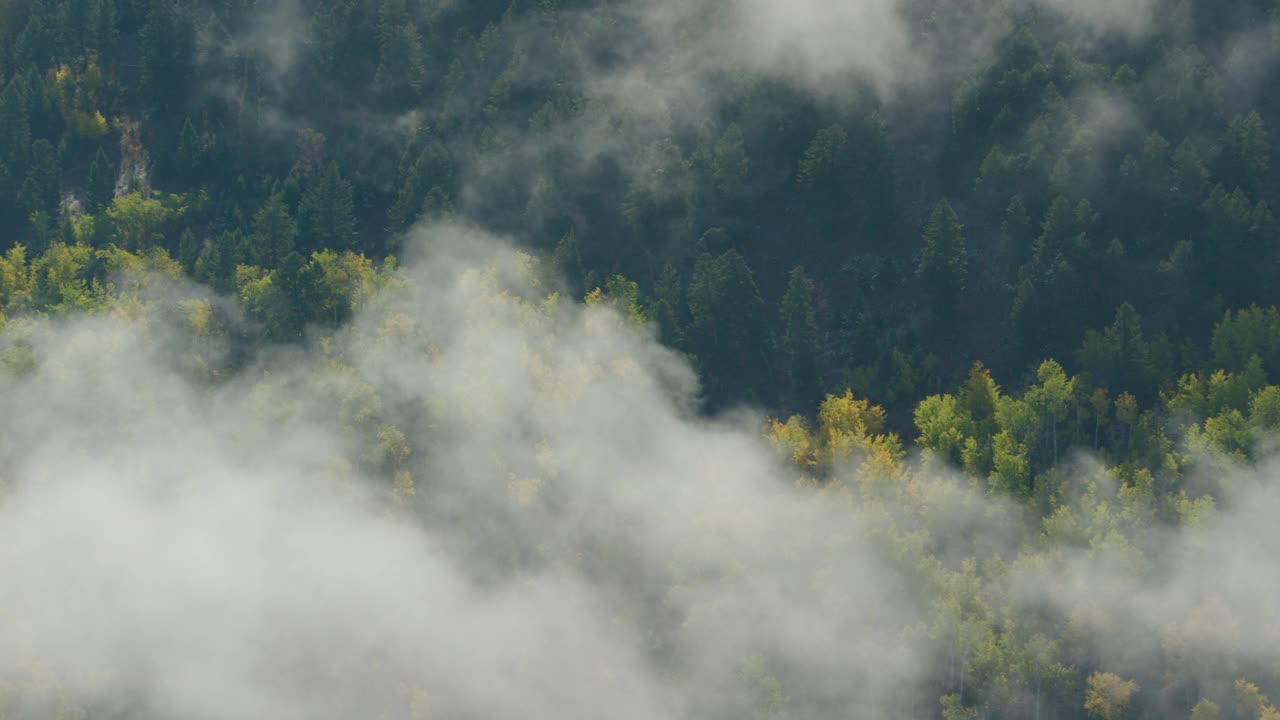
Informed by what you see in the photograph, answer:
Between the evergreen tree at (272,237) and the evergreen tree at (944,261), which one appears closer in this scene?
the evergreen tree at (944,261)

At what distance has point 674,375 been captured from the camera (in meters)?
131

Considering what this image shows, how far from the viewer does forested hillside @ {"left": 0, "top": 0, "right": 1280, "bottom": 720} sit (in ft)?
354

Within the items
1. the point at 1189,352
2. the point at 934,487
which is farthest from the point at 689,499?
the point at 1189,352

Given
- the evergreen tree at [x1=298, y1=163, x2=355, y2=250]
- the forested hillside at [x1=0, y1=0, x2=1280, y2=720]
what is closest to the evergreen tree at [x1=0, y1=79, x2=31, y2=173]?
the forested hillside at [x1=0, y1=0, x2=1280, y2=720]

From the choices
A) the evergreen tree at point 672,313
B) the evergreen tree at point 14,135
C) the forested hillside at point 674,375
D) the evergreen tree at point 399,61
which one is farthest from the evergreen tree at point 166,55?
the evergreen tree at point 672,313

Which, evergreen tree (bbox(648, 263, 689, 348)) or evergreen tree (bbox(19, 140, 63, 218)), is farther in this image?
evergreen tree (bbox(19, 140, 63, 218))

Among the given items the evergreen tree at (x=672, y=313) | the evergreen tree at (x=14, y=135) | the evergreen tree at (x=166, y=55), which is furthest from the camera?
the evergreen tree at (x=166, y=55)

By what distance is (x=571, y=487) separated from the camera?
12431 centimetres

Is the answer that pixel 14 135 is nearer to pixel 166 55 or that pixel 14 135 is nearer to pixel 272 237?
pixel 166 55

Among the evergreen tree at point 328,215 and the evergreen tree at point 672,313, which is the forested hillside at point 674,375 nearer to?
the evergreen tree at point 328,215

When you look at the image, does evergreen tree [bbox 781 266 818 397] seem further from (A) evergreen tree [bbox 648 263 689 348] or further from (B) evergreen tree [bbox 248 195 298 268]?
(B) evergreen tree [bbox 248 195 298 268]

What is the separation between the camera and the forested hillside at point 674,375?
10800cm

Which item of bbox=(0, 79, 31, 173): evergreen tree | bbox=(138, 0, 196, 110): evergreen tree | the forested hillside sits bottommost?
the forested hillside

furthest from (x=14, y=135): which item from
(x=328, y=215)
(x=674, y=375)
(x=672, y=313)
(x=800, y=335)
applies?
(x=800, y=335)
